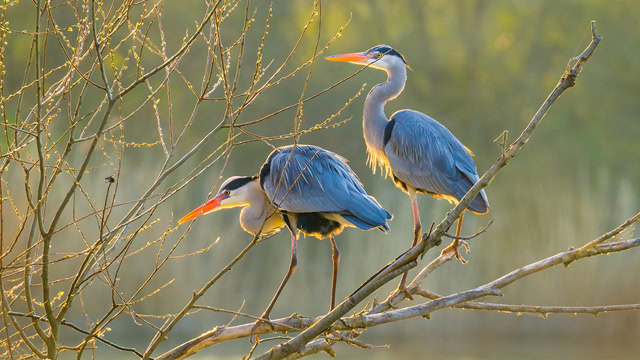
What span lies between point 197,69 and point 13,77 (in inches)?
101

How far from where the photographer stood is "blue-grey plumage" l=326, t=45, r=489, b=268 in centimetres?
439

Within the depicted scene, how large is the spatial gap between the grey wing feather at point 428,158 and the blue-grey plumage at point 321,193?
1.87 ft

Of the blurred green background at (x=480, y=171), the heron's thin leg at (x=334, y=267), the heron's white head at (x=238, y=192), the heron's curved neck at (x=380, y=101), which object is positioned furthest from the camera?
the blurred green background at (x=480, y=171)

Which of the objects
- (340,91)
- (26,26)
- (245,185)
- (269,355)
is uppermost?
(26,26)

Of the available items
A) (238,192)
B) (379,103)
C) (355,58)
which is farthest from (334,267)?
(355,58)

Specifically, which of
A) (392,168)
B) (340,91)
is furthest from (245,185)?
(340,91)

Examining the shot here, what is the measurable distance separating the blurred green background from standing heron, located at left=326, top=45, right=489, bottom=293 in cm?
345

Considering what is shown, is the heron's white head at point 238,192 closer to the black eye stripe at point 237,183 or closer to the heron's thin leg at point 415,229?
the black eye stripe at point 237,183

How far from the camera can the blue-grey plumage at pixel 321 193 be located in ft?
12.3

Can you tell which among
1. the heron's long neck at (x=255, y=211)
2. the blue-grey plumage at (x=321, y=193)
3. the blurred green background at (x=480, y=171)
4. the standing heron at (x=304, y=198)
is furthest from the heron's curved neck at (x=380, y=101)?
the blurred green background at (x=480, y=171)

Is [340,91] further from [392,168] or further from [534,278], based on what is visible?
[392,168]

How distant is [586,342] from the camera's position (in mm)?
8883

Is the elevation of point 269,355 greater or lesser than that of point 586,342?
lesser

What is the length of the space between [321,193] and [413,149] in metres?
0.81
